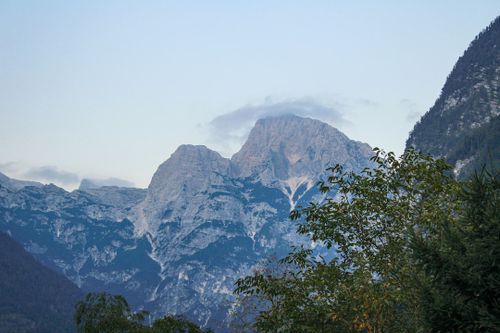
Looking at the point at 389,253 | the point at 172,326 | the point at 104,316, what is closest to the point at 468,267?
the point at 389,253

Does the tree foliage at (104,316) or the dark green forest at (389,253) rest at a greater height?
the dark green forest at (389,253)

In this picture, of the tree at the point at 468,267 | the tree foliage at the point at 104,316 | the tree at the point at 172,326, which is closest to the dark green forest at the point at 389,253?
the tree at the point at 468,267

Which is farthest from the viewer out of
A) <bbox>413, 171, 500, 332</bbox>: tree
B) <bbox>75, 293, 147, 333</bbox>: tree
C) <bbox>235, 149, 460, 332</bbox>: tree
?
<bbox>75, 293, 147, 333</bbox>: tree

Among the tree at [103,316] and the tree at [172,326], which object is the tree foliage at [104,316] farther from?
the tree at [172,326]

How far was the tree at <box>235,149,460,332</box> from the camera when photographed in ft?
100

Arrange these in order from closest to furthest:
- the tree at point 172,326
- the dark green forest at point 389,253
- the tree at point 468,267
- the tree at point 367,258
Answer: the tree at point 468,267 → the dark green forest at point 389,253 → the tree at point 367,258 → the tree at point 172,326

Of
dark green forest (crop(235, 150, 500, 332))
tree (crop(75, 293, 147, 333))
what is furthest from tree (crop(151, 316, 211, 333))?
dark green forest (crop(235, 150, 500, 332))

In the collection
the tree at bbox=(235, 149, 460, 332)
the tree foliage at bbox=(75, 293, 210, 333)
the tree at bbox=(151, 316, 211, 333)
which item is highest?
the tree at bbox=(235, 149, 460, 332)

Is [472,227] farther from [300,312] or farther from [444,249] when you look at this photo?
[300,312]

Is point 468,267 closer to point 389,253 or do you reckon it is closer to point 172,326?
point 389,253

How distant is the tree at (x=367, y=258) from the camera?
30562mm

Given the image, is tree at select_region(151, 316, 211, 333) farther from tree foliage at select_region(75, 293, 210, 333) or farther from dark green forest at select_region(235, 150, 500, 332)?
dark green forest at select_region(235, 150, 500, 332)

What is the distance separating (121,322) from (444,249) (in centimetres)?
5241

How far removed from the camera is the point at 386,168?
35.8 metres
